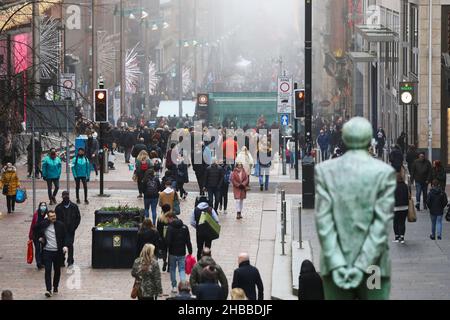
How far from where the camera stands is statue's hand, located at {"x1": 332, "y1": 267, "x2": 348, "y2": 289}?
401 inches

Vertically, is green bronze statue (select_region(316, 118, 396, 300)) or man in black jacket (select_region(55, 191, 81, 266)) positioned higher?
green bronze statue (select_region(316, 118, 396, 300))

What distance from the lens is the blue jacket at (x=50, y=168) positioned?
115ft

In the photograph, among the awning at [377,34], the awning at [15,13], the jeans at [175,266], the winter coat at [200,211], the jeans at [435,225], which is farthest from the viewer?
the awning at [377,34]

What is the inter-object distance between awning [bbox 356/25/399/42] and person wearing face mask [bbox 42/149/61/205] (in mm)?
24461

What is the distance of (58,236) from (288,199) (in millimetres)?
15554

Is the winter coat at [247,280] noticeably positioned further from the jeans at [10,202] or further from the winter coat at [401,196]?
the jeans at [10,202]

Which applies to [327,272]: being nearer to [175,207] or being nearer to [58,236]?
[58,236]

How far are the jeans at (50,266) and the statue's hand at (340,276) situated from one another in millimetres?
12008

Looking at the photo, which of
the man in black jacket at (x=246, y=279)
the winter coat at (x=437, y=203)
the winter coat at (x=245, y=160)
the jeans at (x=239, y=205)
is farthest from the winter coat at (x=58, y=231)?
the winter coat at (x=245, y=160)

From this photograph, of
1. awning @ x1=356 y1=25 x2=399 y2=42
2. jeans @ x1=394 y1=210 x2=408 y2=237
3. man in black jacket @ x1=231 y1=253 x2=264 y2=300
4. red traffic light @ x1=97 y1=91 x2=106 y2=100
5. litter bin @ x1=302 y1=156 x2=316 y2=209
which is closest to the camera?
man in black jacket @ x1=231 y1=253 x2=264 y2=300

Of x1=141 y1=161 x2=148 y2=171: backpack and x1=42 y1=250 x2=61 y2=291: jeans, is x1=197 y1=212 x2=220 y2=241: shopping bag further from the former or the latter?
x1=141 y1=161 x2=148 y2=171: backpack

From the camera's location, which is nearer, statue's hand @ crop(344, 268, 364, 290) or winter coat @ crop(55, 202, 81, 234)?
statue's hand @ crop(344, 268, 364, 290)

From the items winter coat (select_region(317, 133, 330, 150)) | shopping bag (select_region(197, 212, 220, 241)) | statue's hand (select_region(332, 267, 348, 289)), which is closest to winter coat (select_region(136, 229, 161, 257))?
shopping bag (select_region(197, 212, 220, 241))
